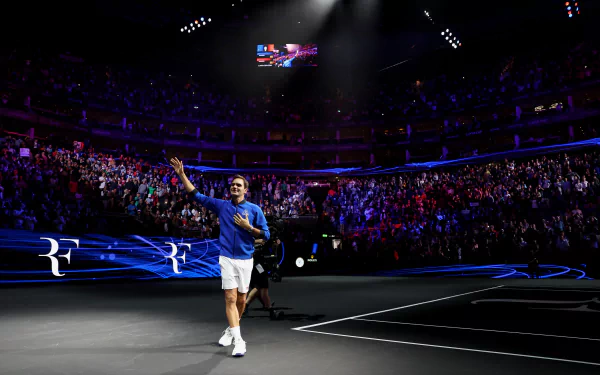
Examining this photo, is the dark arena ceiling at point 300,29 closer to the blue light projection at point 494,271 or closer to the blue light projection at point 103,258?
the blue light projection at point 494,271

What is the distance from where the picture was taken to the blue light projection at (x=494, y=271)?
672 inches

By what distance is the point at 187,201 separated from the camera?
2273 centimetres

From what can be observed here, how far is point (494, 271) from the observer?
18.5 metres

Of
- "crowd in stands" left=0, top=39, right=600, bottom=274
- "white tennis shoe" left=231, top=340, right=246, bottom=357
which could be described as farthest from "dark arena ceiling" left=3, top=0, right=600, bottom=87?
"white tennis shoe" left=231, top=340, right=246, bottom=357

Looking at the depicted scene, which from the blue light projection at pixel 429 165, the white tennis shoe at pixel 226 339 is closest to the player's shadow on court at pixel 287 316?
the white tennis shoe at pixel 226 339

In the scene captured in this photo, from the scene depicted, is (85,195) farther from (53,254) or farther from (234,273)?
(234,273)

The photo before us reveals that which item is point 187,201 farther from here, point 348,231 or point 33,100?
point 33,100

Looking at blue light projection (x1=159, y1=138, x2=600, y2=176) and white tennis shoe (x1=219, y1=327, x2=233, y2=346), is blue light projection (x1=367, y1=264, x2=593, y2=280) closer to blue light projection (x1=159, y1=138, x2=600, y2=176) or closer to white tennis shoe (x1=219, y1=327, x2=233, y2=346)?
blue light projection (x1=159, y1=138, x2=600, y2=176)

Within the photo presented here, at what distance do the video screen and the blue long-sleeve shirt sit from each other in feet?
117

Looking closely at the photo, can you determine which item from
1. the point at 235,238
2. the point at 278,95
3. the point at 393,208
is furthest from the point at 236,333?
the point at 278,95

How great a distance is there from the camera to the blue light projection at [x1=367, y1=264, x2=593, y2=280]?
1706 centimetres

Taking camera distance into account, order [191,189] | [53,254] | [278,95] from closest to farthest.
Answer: [191,189]
[53,254]
[278,95]

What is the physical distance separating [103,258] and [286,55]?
2866 cm

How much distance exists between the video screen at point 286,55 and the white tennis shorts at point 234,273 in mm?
35927
